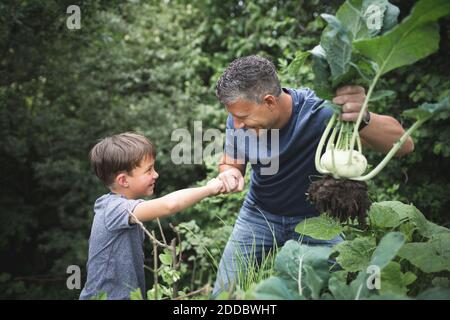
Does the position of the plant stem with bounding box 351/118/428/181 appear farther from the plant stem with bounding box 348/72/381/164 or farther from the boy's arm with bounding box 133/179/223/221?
the boy's arm with bounding box 133/179/223/221

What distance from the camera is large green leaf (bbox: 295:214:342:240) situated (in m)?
2.06

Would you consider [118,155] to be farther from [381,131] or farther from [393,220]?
[393,220]

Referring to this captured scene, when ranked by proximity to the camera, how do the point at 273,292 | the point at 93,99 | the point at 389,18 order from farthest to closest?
the point at 93,99 < the point at 389,18 < the point at 273,292

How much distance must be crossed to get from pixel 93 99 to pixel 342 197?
14.4 feet

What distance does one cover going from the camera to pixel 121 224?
202cm

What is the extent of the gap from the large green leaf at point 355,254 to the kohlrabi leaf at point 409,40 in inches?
27.5

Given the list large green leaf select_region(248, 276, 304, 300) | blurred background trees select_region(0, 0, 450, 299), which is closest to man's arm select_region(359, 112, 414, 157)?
large green leaf select_region(248, 276, 304, 300)

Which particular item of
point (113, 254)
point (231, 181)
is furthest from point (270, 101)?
point (113, 254)

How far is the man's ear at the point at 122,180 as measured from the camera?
2.27 metres

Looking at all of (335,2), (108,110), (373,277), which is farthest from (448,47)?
(108,110)

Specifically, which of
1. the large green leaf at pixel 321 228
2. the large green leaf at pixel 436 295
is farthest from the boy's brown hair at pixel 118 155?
the large green leaf at pixel 436 295

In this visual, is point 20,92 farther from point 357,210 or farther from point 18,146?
point 357,210

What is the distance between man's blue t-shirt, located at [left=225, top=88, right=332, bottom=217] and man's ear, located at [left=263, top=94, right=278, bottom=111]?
168 mm

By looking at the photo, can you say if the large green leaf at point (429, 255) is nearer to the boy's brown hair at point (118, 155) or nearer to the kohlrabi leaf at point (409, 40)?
the kohlrabi leaf at point (409, 40)
